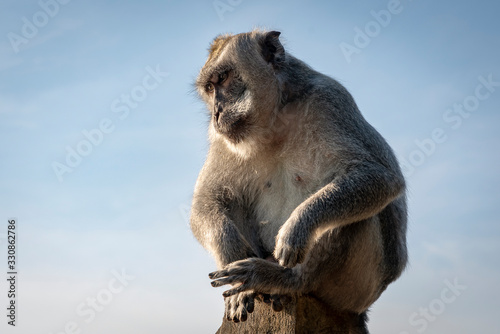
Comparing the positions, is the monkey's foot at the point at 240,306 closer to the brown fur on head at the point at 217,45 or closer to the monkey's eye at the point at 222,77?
the monkey's eye at the point at 222,77

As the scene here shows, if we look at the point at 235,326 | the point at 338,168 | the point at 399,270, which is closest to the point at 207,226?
the point at 235,326

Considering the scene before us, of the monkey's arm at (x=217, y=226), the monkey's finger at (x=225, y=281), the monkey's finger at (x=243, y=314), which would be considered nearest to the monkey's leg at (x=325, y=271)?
the monkey's finger at (x=225, y=281)

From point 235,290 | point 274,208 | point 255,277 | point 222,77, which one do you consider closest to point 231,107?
point 222,77

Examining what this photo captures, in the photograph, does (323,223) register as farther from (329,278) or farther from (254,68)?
(254,68)

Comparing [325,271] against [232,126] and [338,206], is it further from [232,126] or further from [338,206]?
[232,126]

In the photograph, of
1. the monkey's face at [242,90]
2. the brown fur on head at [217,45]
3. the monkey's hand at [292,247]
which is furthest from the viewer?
the brown fur on head at [217,45]
